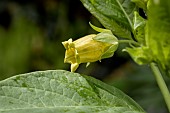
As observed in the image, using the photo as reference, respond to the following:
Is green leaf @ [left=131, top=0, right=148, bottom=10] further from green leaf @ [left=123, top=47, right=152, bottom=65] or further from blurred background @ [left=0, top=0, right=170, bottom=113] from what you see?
blurred background @ [left=0, top=0, right=170, bottom=113]

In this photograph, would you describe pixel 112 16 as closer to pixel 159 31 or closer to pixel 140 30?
pixel 140 30

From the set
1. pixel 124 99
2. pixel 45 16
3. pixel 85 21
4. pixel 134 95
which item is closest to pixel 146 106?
pixel 134 95

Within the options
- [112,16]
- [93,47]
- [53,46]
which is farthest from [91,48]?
[53,46]

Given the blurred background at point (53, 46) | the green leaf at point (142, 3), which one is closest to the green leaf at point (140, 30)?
the green leaf at point (142, 3)

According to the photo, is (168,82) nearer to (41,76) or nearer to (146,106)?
(146,106)

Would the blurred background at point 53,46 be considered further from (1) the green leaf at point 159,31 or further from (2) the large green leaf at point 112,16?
(1) the green leaf at point 159,31

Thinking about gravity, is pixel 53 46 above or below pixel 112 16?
below
